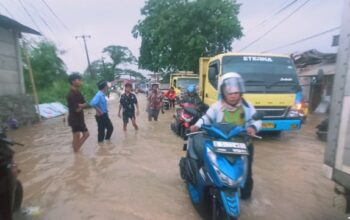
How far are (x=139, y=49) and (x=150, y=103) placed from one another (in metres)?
19.7

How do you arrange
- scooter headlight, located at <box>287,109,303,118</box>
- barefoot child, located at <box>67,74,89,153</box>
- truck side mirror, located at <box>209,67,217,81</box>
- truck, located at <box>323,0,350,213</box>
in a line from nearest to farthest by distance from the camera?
1. truck, located at <box>323,0,350,213</box>
2. barefoot child, located at <box>67,74,89,153</box>
3. scooter headlight, located at <box>287,109,303,118</box>
4. truck side mirror, located at <box>209,67,217,81</box>

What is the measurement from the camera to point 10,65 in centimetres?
1325

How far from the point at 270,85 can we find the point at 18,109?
9.49 meters

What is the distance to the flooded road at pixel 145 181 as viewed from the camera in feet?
14.4

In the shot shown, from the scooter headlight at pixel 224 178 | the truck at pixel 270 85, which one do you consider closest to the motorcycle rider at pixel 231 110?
the scooter headlight at pixel 224 178

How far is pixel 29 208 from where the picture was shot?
436 cm

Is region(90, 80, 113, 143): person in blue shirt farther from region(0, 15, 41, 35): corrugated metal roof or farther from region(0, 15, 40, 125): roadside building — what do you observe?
region(0, 15, 41, 35): corrugated metal roof

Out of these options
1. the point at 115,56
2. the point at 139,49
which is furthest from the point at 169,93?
the point at 115,56

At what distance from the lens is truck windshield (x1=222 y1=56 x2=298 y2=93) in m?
8.55

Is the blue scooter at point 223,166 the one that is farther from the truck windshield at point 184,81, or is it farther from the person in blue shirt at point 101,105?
the truck windshield at point 184,81

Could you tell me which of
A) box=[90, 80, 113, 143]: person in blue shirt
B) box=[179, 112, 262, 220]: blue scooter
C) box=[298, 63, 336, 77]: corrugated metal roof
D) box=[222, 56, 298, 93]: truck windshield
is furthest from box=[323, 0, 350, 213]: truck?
box=[298, 63, 336, 77]: corrugated metal roof

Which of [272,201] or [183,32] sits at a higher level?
[183,32]

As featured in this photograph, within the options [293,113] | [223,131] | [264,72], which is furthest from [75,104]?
[293,113]

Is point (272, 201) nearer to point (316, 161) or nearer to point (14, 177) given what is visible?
point (316, 161)
